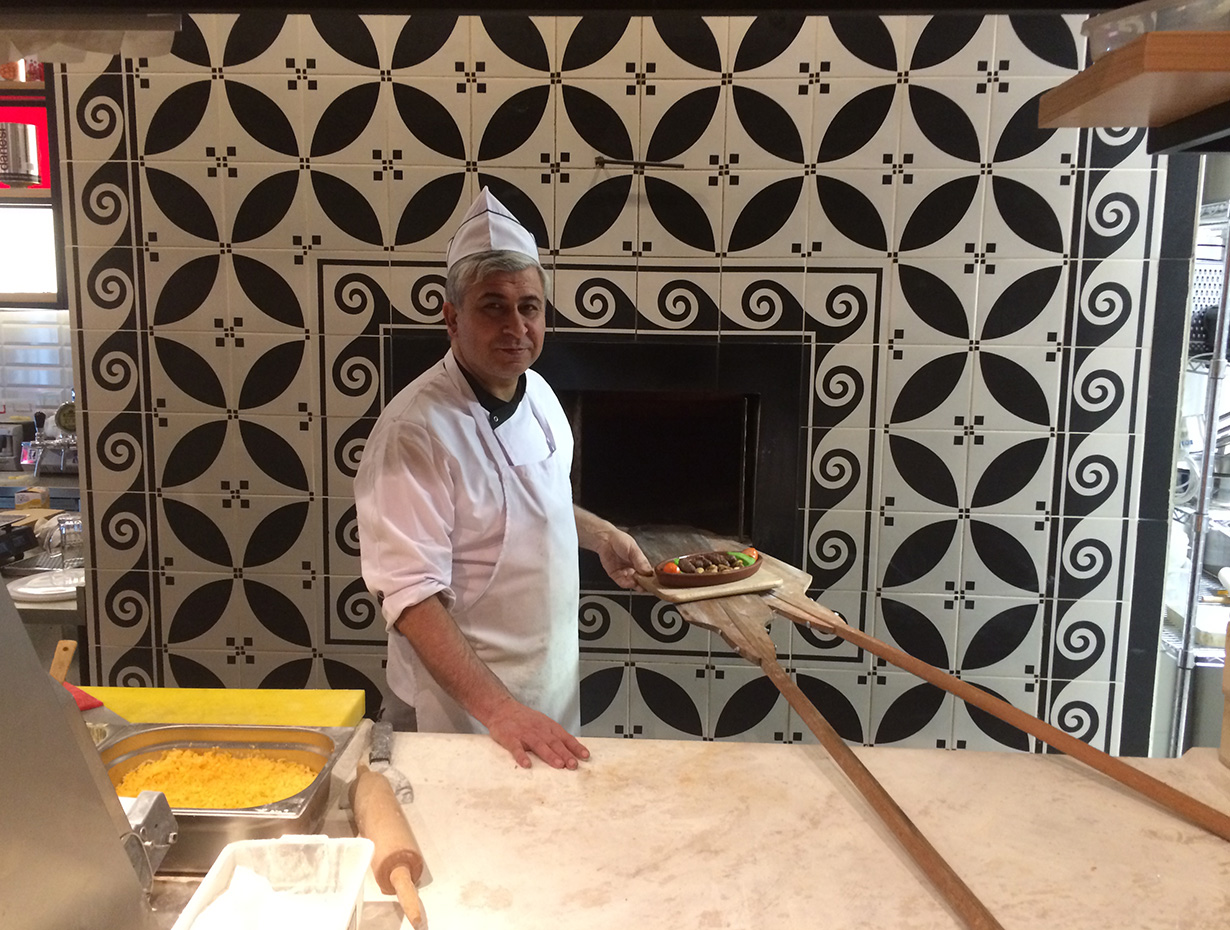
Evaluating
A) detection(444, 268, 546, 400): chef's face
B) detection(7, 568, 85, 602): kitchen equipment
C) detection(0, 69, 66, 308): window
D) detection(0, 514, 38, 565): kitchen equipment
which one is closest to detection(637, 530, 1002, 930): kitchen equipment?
detection(444, 268, 546, 400): chef's face

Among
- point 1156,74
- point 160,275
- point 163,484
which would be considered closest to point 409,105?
point 160,275

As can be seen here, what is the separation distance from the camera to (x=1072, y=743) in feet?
3.79

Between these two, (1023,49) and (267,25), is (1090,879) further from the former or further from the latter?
(267,25)

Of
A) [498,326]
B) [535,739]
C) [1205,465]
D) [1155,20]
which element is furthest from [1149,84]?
[1205,465]

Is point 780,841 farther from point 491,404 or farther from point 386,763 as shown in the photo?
point 491,404

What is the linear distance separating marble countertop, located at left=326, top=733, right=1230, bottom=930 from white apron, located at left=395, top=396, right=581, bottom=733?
619 mm

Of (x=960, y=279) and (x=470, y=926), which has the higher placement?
(x=960, y=279)

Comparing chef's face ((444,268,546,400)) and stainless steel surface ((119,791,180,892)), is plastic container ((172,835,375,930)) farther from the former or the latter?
chef's face ((444,268,546,400))

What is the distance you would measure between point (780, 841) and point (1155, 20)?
900 mm

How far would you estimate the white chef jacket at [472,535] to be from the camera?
165 cm

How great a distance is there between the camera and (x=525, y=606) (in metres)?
1.90

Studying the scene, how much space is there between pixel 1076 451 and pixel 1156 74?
1920 millimetres

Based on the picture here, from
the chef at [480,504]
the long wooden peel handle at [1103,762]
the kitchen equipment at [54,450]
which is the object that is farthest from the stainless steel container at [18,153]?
the long wooden peel handle at [1103,762]

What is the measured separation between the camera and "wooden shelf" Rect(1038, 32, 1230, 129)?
823 millimetres
